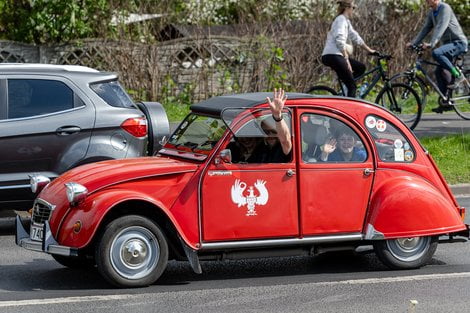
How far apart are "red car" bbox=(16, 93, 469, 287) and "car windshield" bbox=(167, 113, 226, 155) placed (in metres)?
0.01

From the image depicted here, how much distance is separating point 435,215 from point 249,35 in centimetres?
1405

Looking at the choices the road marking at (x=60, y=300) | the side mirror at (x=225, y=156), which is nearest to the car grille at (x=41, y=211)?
the road marking at (x=60, y=300)

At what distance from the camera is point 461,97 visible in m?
17.3

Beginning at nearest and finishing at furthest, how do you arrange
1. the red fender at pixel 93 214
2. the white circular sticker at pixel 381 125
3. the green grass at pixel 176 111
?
the red fender at pixel 93 214 → the white circular sticker at pixel 381 125 → the green grass at pixel 176 111

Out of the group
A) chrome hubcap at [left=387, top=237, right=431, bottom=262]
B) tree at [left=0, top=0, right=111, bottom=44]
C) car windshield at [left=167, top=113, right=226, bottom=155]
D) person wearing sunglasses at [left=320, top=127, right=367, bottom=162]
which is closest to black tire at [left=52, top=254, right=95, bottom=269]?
car windshield at [left=167, top=113, right=226, bottom=155]

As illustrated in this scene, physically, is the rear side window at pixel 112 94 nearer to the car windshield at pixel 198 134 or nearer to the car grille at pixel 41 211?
the car windshield at pixel 198 134

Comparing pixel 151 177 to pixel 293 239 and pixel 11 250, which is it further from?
pixel 11 250

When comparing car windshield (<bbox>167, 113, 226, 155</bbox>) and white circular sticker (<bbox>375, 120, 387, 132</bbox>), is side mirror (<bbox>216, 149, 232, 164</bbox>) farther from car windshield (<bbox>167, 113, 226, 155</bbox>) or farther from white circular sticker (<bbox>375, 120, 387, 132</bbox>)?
white circular sticker (<bbox>375, 120, 387, 132</bbox>)

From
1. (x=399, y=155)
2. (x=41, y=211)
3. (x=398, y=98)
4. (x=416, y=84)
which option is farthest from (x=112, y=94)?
(x=416, y=84)

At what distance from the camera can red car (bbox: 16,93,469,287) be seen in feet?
26.5

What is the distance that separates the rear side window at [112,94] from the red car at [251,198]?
228 centimetres

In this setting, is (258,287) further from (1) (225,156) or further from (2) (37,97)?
(2) (37,97)

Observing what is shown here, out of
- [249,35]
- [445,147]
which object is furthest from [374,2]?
[445,147]

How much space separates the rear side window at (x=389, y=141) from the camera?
348 inches
